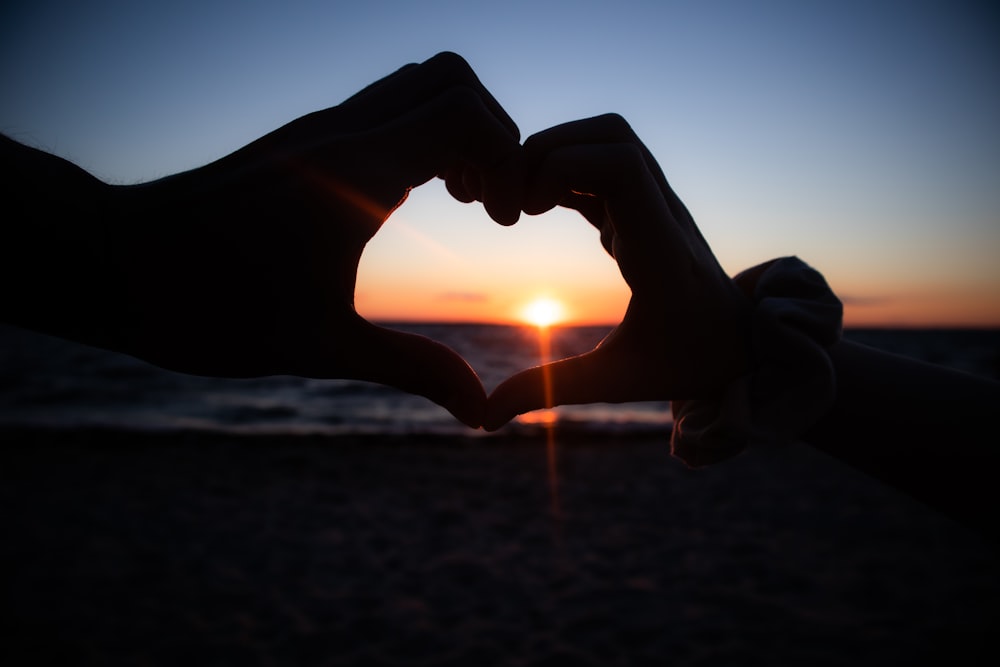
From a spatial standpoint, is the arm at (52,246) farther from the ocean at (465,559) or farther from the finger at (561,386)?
the ocean at (465,559)

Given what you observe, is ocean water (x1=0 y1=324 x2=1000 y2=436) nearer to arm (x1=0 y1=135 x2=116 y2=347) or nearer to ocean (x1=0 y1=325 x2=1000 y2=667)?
ocean (x1=0 y1=325 x2=1000 y2=667)

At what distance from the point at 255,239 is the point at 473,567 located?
401 centimetres

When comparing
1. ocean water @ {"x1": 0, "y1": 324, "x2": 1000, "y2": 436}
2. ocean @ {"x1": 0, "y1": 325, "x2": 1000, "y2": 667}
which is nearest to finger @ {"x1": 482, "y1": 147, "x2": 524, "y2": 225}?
ocean @ {"x1": 0, "y1": 325, "x2": 1000, "y2": 667}

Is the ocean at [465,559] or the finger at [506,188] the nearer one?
the finger at [506,188]

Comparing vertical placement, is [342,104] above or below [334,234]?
above

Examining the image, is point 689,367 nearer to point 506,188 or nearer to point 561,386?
point 561,386

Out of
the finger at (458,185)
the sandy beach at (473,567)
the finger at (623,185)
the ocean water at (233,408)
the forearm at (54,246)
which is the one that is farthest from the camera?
the ocean water at (233,408)

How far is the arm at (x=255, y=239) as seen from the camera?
1.10 metres

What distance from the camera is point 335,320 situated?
4.05 feet

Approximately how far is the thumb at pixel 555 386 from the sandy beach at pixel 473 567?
2.79 metres

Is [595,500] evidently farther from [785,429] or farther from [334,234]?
[334,234]

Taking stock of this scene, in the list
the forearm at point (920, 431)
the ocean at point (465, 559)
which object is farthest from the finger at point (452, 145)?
the ocean at point (465, 559)

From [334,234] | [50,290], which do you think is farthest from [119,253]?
[334,234]

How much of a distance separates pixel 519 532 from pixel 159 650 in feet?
9.79
